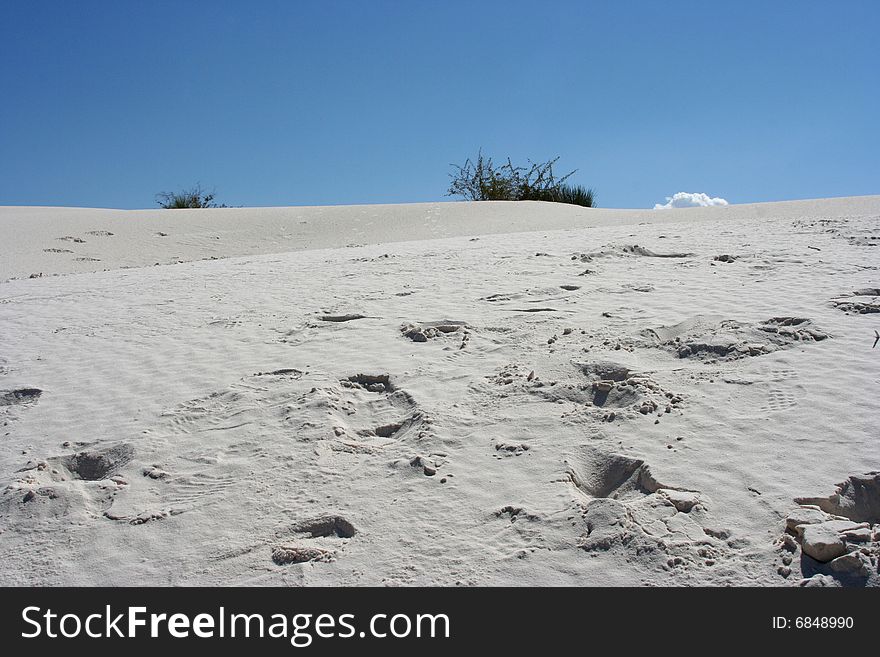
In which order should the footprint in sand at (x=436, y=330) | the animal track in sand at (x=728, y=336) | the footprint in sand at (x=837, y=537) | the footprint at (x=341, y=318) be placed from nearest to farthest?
the footprint in sand at (x=837, y=537)
the animal track in sand at (x=728, y=336)
the footprint in sand at (x=436, y=330)
the footprint at (x=341, y=318)

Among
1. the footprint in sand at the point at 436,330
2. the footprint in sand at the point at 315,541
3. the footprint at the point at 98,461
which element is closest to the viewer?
the footprint in sand at the point at 315,541

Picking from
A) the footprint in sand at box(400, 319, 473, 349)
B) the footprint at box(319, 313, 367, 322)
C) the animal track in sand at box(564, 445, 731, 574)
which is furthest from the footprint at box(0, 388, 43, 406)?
the animal track in sand at box(564, 445, 731, 574)

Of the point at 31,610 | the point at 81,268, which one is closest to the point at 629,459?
the point at 31,610

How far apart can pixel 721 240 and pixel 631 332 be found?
4109 mm

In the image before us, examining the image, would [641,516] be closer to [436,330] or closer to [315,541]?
[315,541]

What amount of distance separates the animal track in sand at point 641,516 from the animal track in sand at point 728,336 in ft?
4.68

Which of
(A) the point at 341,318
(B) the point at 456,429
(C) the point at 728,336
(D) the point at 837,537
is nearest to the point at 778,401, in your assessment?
(C) the point at 728,336

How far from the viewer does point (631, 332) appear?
16.0ft

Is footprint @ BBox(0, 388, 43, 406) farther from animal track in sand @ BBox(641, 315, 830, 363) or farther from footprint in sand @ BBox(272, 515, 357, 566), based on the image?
animal track in sand @ BBox(641, 315, 830, 363)

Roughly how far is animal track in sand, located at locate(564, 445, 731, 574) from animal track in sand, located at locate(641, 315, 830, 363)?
1427 millimetres

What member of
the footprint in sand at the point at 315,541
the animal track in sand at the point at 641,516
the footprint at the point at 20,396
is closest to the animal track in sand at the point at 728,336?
the animal track in sand at the point at 641,516

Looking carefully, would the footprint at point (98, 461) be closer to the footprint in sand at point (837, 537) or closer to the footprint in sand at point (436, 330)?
the footprint in sand at point (436, 330)

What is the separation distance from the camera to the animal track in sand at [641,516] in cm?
267

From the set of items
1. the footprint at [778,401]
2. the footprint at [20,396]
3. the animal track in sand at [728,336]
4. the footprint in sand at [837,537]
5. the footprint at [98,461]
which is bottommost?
the footprint in sand at [837,537]
